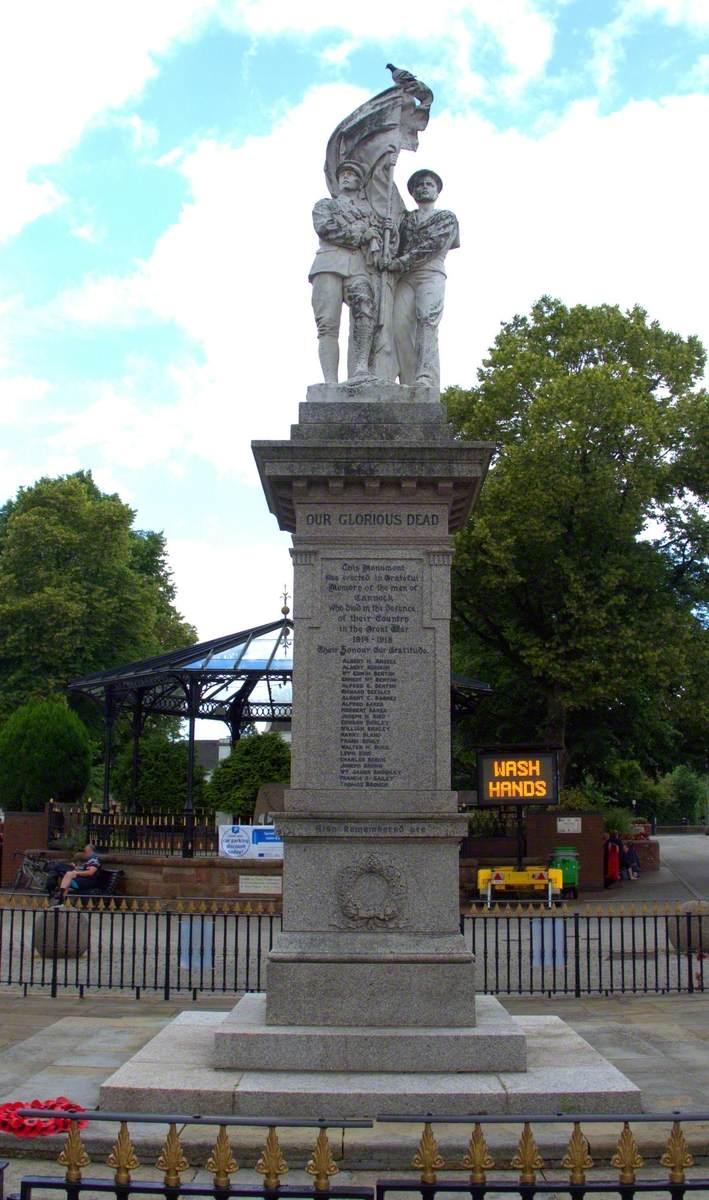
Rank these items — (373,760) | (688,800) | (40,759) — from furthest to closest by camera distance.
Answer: (688,800), (40,759), (373,760)

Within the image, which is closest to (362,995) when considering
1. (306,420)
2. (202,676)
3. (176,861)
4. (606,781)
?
(306,420)

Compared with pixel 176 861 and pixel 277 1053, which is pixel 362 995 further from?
pixel 176 861

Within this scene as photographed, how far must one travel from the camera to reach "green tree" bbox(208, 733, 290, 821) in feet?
86.0

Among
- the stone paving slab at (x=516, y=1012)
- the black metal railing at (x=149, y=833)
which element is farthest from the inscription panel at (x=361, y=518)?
the black metal railing at (x=149, y=833)

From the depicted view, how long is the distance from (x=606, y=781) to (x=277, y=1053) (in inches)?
1278

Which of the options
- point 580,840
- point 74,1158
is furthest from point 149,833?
point 74,1158

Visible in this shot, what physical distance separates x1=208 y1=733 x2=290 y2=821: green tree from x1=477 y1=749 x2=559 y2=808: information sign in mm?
4501

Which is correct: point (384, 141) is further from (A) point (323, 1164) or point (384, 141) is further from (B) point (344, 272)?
(A) point (323, 1164)

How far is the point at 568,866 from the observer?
27156mm

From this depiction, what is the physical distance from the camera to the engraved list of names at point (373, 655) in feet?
31.2

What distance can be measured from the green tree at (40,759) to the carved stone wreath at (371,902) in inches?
880

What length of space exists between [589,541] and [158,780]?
1349 centimetres

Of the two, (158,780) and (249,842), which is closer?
(249,842)

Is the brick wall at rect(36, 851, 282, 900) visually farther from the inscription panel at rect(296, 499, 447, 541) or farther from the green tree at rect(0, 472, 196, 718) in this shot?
the green tree at rect(0, 472, 196, 718)
